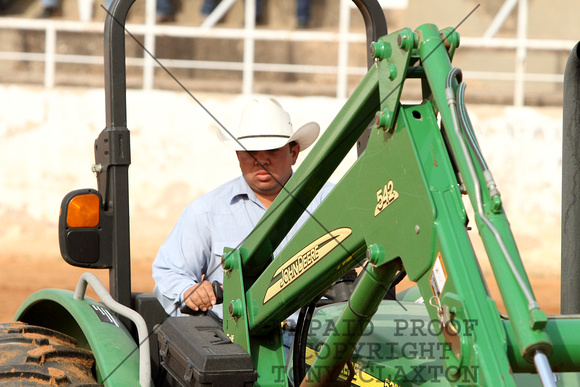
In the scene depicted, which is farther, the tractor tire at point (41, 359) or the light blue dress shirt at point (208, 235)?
the light blue dress shirt at point (208, 235)

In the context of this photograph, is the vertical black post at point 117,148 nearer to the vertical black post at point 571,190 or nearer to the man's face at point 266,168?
the man's face at point 266,168

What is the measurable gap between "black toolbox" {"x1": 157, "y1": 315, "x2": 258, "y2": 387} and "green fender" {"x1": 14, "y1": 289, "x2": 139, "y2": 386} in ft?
0.60

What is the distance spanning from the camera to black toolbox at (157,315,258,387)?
216 centimetres

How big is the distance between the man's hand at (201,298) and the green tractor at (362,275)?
81 millimetres

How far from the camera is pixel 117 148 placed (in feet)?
9.12

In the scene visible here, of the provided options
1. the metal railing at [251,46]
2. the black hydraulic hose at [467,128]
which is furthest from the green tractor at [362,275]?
the metal railing at [251,46]

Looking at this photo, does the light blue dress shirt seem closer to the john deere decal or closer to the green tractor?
the green tractor

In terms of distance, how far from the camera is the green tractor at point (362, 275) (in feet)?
5.33

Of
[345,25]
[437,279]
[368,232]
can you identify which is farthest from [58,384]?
[345,25]

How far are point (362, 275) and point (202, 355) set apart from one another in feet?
1.60

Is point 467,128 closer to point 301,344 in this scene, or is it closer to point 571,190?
point 571,190

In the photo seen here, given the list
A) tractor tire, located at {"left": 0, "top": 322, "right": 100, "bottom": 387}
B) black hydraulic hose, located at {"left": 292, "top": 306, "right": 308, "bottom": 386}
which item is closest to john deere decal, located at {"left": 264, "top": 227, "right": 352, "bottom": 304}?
black hydraulic hose, located at {"left": 292, "top": 306, "right": 308, "bottom": 386}

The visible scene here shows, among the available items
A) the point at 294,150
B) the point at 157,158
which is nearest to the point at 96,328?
the point at 294,150

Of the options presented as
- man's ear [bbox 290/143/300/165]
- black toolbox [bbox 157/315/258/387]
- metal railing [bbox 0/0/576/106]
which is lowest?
black toolbox [bbox 157/315/258/387]
